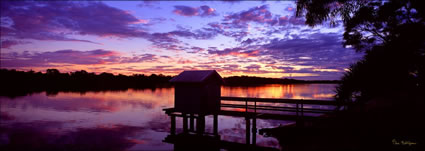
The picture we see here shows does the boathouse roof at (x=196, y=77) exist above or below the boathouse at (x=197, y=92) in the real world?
above

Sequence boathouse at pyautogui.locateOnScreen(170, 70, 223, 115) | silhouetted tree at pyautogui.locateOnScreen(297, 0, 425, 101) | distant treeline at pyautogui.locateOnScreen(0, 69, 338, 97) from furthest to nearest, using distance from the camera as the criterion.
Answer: distant treeline at pyautogui.locateOnScreen(0, 69, 338, 97) → boathouse at pyautogui.locateOnScreen(170, 70, 223, 115) → silhouetted tree at pyautogui.locateOnScreen(297, 0, 425, 101)

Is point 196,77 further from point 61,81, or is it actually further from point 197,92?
point 61,81

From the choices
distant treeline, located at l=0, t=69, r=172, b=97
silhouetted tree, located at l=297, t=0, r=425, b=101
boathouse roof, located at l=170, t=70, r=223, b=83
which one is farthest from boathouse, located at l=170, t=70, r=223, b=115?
distant treeline, located at l=0, t=69, r=172, b=97

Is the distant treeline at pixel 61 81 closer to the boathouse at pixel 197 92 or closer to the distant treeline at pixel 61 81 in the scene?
the distant treeline at pixel 61 81

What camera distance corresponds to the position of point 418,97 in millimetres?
7195

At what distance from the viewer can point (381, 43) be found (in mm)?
15195

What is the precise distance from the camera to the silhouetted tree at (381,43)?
12.2m

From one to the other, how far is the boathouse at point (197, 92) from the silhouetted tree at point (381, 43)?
6353 mm

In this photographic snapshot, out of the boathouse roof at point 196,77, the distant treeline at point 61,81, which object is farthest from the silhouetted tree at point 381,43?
the distant treeline at point 61,81

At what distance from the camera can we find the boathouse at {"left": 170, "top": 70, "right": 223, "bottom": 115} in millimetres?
15758

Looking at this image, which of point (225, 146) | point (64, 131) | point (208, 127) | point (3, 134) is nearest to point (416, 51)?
point (225, 146)

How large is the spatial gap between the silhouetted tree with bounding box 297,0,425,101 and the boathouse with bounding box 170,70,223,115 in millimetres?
6353

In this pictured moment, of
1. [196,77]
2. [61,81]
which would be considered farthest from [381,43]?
[61,81]

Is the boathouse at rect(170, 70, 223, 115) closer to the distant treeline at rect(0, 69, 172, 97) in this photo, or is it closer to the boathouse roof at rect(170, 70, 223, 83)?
the boathouse roof at rect(170, 70, 223, 83)
